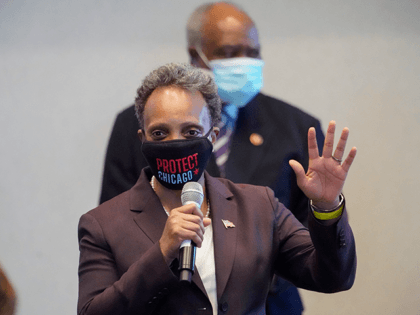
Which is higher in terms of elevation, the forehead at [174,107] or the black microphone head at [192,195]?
the forehead at [174,107]

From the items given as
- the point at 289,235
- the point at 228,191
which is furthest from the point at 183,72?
the point at 289,235

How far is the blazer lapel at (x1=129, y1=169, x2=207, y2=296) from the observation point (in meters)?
1.41

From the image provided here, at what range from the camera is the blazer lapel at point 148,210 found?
4.62 feet

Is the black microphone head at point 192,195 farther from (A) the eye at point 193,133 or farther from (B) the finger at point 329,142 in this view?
(B) the finger at point 329,142

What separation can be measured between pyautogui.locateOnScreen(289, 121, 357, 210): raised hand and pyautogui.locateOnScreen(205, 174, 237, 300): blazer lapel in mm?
255

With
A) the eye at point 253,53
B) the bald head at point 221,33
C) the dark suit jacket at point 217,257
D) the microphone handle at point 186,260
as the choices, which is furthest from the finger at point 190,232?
the eye at point 253,53

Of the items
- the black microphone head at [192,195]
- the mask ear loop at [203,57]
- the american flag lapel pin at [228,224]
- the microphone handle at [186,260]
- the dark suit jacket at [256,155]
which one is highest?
the mask ear loop at [203,57]

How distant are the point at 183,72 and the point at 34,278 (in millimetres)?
1792

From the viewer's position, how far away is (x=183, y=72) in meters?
1.51

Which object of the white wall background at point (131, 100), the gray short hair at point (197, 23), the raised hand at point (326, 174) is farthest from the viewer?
the white wall background at point (131, 100)

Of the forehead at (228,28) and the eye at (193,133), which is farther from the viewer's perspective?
the forehead at (228,28)

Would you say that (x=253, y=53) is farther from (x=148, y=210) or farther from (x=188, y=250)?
(x=188, y=250)

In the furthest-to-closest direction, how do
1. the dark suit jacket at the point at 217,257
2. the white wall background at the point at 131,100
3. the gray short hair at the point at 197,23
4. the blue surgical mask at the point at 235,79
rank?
1. the white wall background at the point at 131,100
2. the gray short hair at the point at 197,23
3. the blue surgical mask at the point at 235,79
4. the dark suit jacket at the point at 217,257

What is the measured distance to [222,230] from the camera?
56.2 inches
